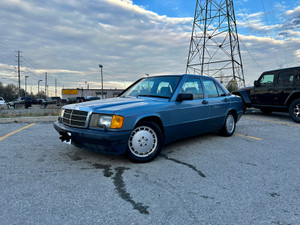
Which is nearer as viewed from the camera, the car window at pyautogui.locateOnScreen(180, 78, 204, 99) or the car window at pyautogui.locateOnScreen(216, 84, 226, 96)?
the car window at pyautogui.locateOnScreen(180, 78, 204, 99)

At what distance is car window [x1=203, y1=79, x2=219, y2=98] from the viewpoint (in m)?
4.79

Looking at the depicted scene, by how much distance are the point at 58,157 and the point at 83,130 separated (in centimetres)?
93

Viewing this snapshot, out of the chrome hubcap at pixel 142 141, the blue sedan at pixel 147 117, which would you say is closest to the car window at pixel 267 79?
the blue sedan at pixel 147 117

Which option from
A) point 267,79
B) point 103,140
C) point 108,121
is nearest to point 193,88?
point 108,121

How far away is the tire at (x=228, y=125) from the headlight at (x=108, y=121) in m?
3.15

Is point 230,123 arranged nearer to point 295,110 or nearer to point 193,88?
point 193,88

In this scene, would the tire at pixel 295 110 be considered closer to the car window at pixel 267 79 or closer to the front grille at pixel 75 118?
the car window at pixel 267 79

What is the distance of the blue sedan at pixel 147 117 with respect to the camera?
3.14 m

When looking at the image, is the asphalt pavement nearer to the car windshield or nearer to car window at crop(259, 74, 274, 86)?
the car windshield

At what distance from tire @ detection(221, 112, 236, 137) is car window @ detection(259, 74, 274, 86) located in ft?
14.6

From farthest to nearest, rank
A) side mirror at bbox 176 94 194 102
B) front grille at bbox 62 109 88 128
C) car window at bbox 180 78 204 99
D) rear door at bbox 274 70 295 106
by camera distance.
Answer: rear door at bbox 274 70 295 106
car window at bbox 180 78 204 99
side mirror at bbox 176 94 194 102
front grille at bbox 62 109 88 128

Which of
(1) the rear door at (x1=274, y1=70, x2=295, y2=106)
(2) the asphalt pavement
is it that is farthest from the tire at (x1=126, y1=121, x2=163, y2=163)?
(1) the rear door at (x1=274, y1=70, x2=295, y2=106)

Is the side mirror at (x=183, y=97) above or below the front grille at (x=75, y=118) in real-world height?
above

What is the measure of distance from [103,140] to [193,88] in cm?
228
